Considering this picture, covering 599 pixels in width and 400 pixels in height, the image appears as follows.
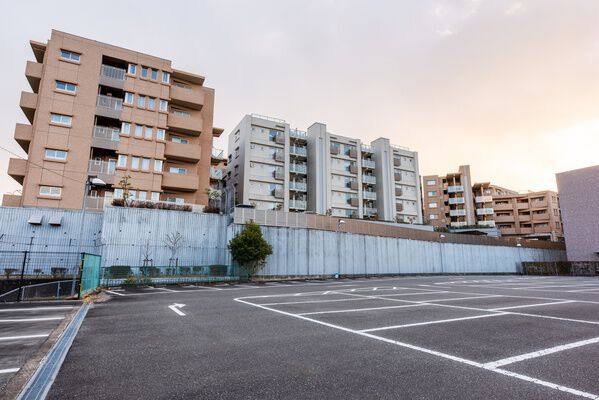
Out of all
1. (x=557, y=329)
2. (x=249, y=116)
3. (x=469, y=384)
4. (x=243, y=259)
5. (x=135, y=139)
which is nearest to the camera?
(x=469, y=384)

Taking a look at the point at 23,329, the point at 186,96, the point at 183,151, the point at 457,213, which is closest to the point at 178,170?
the point at 183,151

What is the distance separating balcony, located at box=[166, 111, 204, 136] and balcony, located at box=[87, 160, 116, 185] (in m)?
7.43

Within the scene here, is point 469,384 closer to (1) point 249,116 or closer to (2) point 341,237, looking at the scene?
(2) point 341,237

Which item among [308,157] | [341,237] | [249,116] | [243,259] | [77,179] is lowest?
[243,259]

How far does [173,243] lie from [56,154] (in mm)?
14907

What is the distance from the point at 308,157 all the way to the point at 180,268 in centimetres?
3315

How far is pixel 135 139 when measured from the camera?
31.9m

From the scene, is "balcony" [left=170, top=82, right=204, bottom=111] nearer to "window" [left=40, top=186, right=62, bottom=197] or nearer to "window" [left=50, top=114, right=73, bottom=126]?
"window" [left=50, top=114, right=73, bottom=126]

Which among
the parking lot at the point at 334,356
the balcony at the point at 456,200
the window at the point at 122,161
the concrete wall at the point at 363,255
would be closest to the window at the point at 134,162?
the window at the point at 122,161

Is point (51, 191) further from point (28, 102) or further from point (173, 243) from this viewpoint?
point (173, 243)

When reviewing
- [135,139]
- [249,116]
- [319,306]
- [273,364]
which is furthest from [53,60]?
[273,364]

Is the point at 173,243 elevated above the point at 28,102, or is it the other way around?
the point at 28,102

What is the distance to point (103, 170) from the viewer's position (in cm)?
3009

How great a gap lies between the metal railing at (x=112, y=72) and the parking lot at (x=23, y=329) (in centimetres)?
2776
